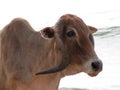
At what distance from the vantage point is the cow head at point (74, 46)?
503 centimetres

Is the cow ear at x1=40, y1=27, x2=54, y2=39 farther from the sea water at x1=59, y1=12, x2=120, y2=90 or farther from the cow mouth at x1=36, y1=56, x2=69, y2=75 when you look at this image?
the sea water at x1=59, y1=12, x2=120, y2=90

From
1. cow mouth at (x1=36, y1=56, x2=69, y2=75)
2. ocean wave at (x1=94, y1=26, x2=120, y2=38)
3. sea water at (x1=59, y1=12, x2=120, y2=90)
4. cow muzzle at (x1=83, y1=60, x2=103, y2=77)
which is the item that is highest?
cow muzzle at (x1=83, y1=60, x2=103, y2=77)

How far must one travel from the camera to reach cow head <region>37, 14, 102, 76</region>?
5031 millimetres

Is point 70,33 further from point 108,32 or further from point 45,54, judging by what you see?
point 108,32

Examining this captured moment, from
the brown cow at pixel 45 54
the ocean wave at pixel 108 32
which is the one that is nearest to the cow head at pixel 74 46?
the brown cow at pixel 45 54

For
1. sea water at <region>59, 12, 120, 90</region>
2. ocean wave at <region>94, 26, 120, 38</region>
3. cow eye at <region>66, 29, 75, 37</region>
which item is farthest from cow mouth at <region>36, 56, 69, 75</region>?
ocean wave at <region>94, 26, 120, 38</region>

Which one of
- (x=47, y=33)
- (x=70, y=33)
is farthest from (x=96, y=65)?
(x=47, y=33)

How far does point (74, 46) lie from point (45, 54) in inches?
22.6

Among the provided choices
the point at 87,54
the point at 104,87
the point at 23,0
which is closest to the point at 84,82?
the point at 104,87

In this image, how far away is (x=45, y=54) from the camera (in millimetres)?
5613

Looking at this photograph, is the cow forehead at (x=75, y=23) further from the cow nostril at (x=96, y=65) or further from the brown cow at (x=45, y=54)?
A: the cow nostril at (x=96, y=65)

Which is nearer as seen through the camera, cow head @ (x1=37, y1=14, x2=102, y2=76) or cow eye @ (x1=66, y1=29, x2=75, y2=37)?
cow head @ (x1=37, y1=14, x2=102, y2=76)

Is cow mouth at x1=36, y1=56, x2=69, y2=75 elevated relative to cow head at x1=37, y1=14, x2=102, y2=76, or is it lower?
lower

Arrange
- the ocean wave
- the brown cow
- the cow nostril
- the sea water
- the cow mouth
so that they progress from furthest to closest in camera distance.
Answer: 1. the ocean wave
2. the sea water
3. the cow mouth
4. the brown cow
5. the cow nostril
